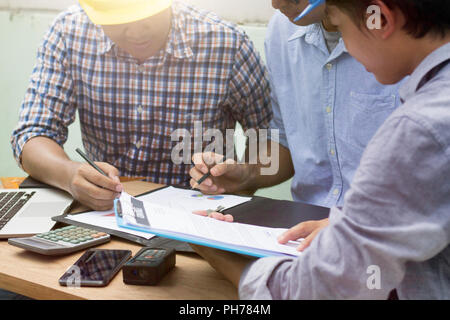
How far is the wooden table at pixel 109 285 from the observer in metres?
0.71

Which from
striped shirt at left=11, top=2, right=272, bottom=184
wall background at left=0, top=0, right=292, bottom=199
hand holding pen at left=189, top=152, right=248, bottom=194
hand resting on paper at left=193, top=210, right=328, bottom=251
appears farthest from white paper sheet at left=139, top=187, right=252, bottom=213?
wall background at left=0, top=0, right=292, bottom=199

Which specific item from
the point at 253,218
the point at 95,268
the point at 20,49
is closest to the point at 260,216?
the point at 253,218

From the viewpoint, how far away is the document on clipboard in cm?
69

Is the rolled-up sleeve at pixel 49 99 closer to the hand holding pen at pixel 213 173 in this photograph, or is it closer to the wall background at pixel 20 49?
the hand holding pen at pixel 213 173

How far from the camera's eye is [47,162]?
4.15ft

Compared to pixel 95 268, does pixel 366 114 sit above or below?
above

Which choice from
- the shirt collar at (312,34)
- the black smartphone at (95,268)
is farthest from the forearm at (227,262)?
the shirt collar at (312,34)

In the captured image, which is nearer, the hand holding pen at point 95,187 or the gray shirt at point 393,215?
the gray shirt at point 393,215

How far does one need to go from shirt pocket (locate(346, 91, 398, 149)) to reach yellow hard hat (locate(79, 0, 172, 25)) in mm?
622

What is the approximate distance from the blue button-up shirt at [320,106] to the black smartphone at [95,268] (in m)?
0.69

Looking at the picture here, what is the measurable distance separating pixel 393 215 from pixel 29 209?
33.5 inches

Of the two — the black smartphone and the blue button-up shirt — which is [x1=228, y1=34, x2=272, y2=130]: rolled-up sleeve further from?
the black smartphone

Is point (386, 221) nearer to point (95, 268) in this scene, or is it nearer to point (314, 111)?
point (95, 268)
